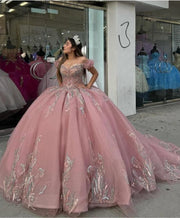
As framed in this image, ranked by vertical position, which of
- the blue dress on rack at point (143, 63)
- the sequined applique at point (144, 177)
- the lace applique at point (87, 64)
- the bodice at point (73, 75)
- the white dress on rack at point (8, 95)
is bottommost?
the sequined applique at point (144, 177)

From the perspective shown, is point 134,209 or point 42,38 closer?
point 134,209

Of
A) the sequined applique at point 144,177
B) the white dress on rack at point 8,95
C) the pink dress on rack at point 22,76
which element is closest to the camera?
the sequined applique at point 144,177

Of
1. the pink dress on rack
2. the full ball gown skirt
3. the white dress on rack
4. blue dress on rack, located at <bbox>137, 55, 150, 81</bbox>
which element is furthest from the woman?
blue dress on rack, located at <bbox>137, 55, 150, 81</bbox>

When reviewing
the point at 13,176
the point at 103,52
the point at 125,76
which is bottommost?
the point at 13,176

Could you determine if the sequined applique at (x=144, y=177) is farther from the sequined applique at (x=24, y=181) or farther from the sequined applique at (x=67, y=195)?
the sequined applique at (x=24, y=181)

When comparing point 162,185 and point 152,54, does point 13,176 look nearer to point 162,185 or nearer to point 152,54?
point 162,185

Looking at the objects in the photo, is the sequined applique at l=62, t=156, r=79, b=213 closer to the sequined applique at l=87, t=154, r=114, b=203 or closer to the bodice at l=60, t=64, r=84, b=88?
the sequined applique at l=87, t=154, r=114, b=203

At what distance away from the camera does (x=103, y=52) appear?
23.7 ft

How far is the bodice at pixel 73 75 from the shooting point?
312 centimetres

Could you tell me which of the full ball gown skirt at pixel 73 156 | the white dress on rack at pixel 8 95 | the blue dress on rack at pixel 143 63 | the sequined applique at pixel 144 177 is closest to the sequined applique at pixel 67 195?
the full ball gown skirt at pixel 73 156

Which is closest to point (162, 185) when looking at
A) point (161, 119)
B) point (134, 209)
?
point (134, 209)

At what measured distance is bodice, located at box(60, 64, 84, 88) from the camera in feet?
10.2

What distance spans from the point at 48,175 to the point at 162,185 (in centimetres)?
142

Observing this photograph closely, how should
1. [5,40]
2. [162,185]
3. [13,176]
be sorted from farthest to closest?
1. [5,40]
2. [162,185]
3. [13,176]
